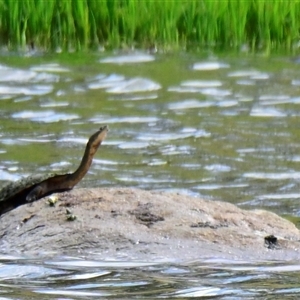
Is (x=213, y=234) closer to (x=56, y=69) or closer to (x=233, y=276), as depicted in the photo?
(x=233, y=276)

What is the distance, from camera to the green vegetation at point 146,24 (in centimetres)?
1113

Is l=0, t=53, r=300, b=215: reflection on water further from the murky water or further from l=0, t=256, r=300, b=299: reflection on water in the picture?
l=0, t=256, r=300, b=299: reflection on water

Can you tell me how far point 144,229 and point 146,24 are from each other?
22.9 ft

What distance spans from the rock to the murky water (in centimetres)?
17

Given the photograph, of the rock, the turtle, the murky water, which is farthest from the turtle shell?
the murky water

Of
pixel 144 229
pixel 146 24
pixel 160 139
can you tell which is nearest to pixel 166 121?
pixel 160 139

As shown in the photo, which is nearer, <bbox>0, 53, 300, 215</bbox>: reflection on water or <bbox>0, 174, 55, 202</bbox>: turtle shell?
<bbox>0, 174, 55, 202</bbox>: turtle shell

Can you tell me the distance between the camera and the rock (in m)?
4.21

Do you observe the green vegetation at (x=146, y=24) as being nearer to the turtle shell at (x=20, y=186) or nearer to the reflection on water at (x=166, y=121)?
the reflection on water at (x=166, y=121)

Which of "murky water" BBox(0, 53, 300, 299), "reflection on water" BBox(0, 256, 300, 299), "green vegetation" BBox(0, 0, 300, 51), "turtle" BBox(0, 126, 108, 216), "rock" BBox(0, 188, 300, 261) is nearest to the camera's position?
"reflection on water" BBox(0, 256, 300, 299)

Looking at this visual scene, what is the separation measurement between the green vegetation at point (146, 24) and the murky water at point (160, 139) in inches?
22.8

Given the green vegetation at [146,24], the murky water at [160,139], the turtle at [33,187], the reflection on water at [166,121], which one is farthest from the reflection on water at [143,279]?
the green vegetation at [146,24]

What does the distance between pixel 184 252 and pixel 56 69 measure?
5966 mm

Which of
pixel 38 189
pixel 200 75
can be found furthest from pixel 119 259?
pixel 200 75
